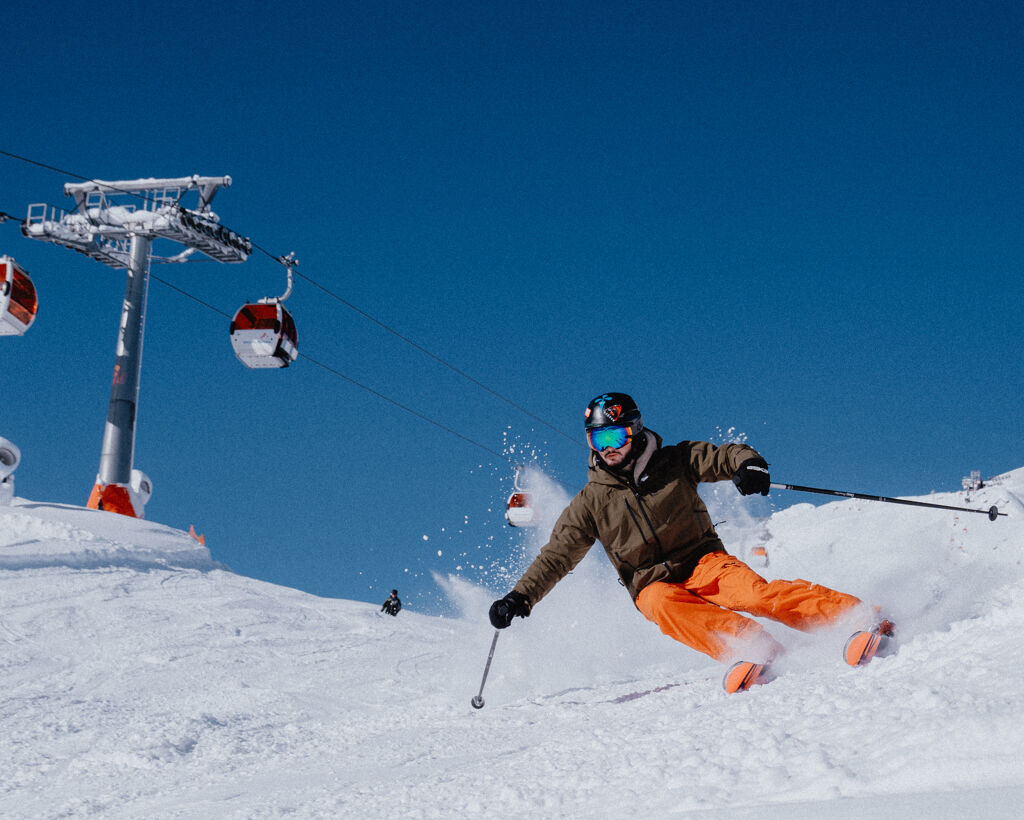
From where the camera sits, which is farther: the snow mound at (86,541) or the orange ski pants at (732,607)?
the snow mound at (86,541)

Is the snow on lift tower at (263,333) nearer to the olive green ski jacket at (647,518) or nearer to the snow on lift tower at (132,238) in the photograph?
the snow on lift tower at (132,238)

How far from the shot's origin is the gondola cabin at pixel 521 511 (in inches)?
547

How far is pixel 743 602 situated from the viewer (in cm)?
450

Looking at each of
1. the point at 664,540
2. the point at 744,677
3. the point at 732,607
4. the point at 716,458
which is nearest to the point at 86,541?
the point at 664,540

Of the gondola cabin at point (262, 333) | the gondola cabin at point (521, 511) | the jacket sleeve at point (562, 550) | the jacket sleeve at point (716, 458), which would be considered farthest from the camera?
the gondola cabin at point (262, 333)

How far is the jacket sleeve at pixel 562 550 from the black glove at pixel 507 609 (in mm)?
51

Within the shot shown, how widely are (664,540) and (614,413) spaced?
696 mm

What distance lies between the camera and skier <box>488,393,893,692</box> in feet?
14.7

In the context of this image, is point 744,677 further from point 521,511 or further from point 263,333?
point 263,333

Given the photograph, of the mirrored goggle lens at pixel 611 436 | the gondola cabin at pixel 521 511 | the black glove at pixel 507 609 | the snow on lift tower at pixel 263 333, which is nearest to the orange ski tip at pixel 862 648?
the mirrored goggle lens at pixel 611 436

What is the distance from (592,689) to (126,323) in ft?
56.5

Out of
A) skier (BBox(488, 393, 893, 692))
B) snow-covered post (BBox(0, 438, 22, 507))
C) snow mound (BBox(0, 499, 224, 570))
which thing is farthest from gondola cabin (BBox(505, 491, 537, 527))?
skier (BBox(488, 393, 893, 692))

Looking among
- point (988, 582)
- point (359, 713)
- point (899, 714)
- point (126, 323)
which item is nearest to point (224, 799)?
point (359, 713)

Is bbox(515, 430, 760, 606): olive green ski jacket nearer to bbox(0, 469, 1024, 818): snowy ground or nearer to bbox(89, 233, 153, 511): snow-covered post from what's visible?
bbox(0, 469, 1024, 818): snowy ground
